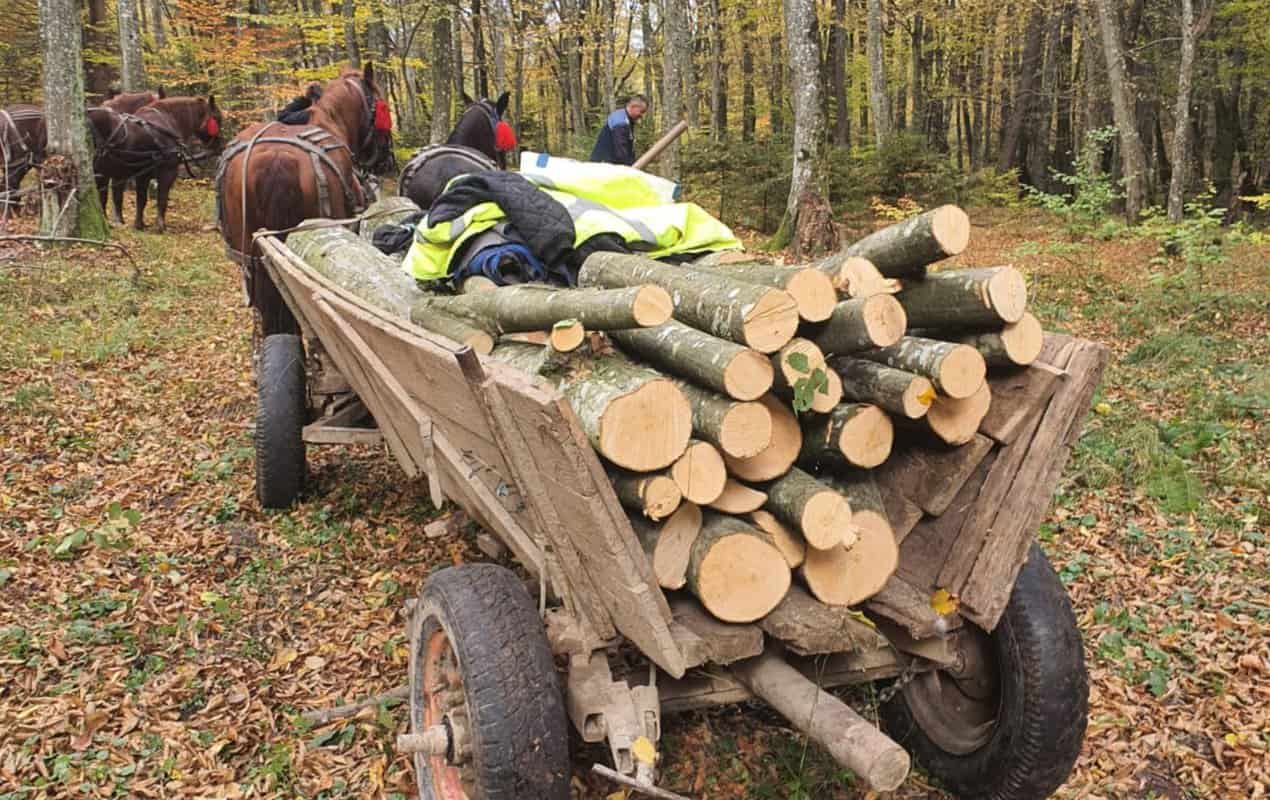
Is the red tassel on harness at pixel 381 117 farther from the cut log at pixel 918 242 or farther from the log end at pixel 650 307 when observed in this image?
the log end at pixel 650 307

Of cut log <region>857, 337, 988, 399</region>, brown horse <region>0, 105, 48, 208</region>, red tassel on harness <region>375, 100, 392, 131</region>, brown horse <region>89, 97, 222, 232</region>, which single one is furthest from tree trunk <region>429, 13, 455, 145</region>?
cut log <region>857, 337, 988, 399</region>

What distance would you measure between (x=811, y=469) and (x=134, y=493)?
4.60m

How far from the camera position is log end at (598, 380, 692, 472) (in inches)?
85.2

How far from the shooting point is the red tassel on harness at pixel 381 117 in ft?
27.4

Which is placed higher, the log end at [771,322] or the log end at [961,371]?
the log end at [771,322]

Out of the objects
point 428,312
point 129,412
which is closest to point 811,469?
point 428,312

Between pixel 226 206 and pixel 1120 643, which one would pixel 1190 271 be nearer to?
pixel 1120 643

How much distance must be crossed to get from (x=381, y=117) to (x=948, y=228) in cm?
713

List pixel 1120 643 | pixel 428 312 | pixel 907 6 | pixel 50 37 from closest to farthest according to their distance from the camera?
pixel 428 312
pixel 1120 643
pixel 50 37
pixel 907 6

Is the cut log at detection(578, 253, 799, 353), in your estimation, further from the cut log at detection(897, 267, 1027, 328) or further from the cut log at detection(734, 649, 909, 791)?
the cut log at detection(734, 649, 909, 791)

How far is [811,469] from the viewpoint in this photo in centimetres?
266

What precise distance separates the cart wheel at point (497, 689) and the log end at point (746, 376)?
873 mm

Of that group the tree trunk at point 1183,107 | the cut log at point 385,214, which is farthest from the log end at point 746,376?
the tree trunk at point 1183,107

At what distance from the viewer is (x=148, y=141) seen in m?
14.1
